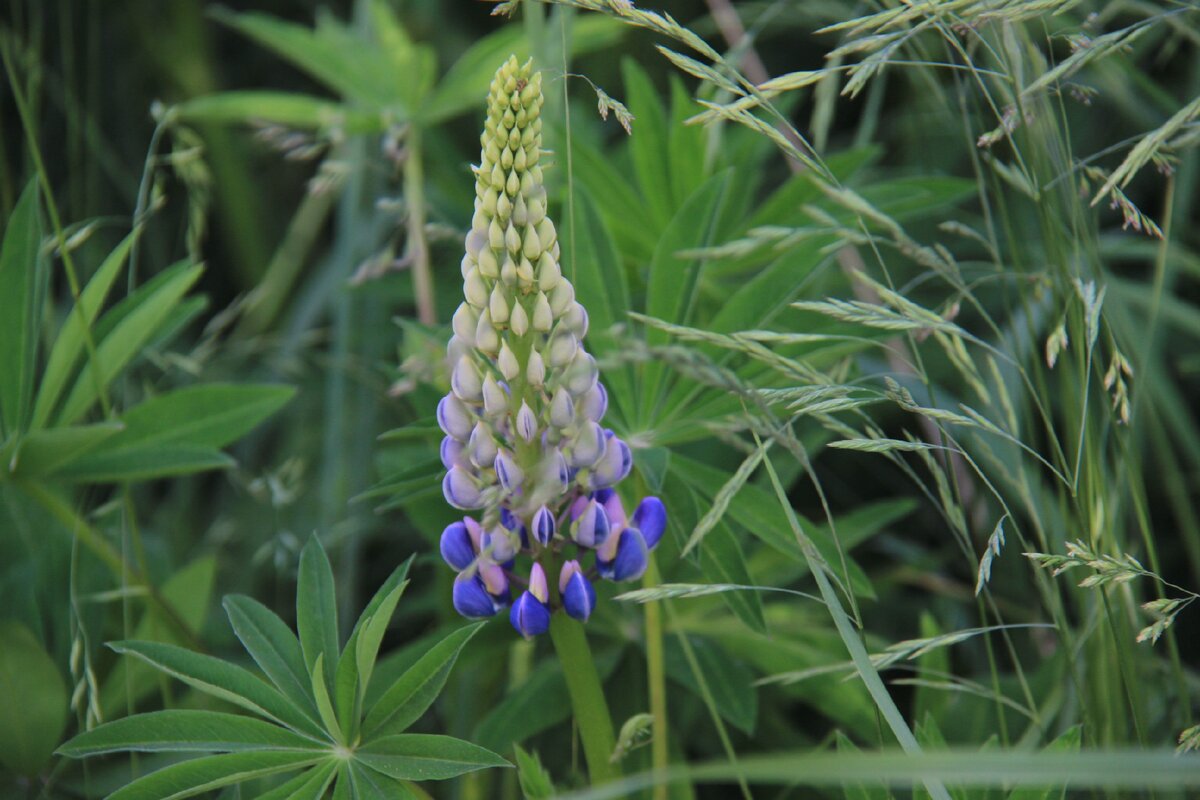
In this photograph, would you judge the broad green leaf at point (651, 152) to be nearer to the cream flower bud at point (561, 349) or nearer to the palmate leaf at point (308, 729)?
the cream flower bud at point (561, 349)

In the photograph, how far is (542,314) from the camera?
1154mm

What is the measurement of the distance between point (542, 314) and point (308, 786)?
2.02 ft

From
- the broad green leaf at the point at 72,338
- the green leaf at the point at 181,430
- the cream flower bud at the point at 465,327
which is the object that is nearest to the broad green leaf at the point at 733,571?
the cream flower bud at the point at 465,327

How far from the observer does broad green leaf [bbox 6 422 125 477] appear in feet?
4.89

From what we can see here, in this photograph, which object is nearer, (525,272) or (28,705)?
(525,272)

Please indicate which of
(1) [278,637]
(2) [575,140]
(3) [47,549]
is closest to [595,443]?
(1) [278,637]

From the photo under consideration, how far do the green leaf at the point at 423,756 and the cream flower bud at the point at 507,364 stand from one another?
0.43 m

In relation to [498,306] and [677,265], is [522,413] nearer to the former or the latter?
[498,306]

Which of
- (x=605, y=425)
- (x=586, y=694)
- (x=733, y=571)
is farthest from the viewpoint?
(x=605, y=425)

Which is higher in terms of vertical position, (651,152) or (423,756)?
(651,152)

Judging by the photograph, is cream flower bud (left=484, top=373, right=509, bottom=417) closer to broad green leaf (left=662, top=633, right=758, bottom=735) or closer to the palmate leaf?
the palmate leaf

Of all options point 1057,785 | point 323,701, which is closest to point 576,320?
point 323,701

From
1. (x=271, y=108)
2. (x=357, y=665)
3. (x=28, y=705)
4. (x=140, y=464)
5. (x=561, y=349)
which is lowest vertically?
(x=28, y=705)

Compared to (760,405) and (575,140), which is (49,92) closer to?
(575,140)
